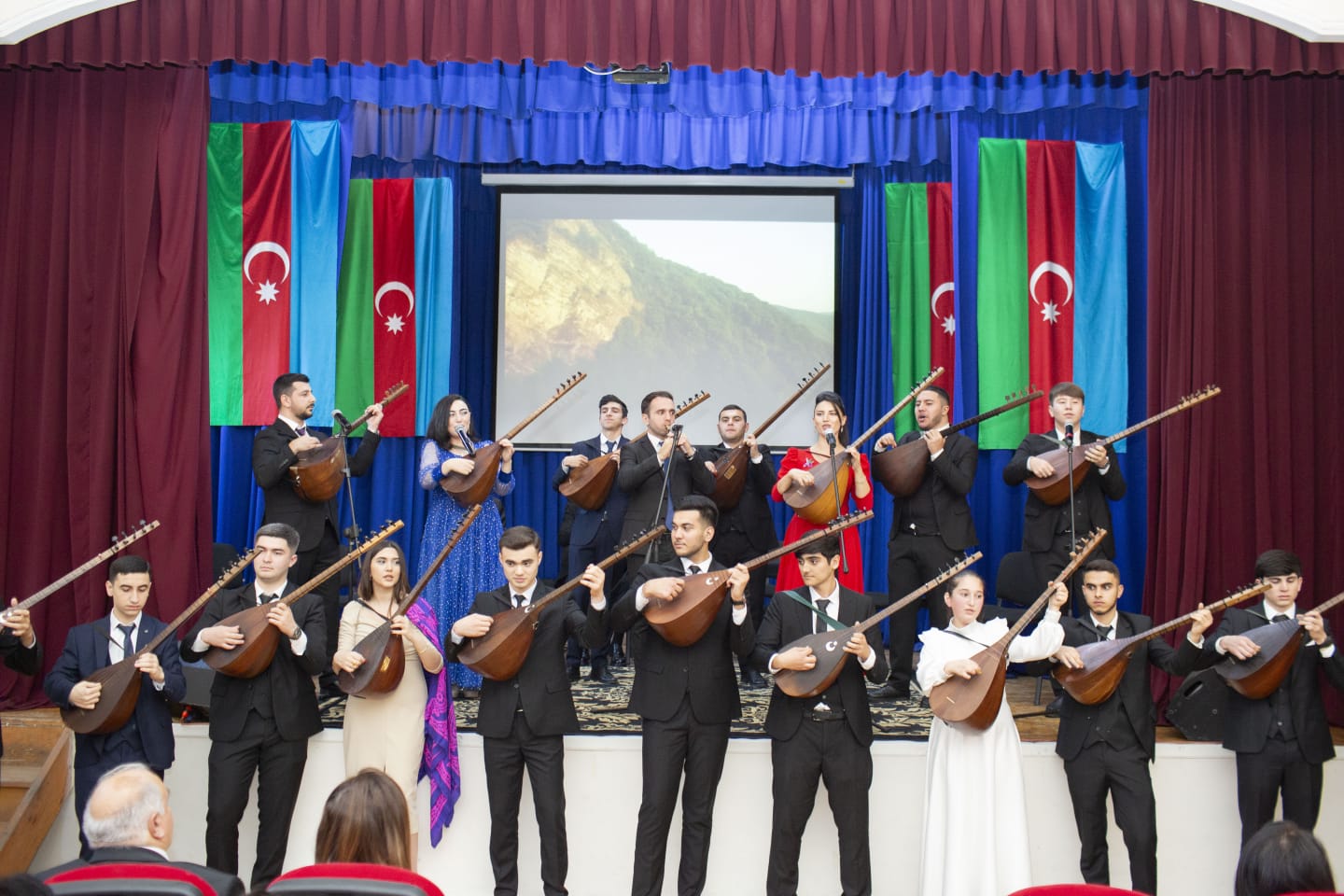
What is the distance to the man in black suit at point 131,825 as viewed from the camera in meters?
2.93

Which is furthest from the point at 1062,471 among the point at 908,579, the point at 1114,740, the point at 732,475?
the point at 732,475

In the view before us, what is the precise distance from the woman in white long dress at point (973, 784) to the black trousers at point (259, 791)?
2.35 m

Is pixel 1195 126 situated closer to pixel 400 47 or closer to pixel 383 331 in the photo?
pixel 400 47

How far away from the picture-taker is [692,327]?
8.21m

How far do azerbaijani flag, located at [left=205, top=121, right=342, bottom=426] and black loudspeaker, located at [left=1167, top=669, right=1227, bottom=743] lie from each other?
4664 millimetres

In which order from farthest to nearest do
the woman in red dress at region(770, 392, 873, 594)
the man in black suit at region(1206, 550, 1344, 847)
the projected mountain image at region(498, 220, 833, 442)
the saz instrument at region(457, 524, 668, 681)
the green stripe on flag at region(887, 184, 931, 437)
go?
the projected mountain image at region(498, 220, 833, 442)
the green stripe on flag at region(887, 184, 931, 437)
the woman in red dress at region(770, 392, 873, 594)
the man in black suit at region(1206, 550, 1344, 847)
the saz instrument at region(457, 524, 668, 681)

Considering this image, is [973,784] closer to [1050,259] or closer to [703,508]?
[703,508]

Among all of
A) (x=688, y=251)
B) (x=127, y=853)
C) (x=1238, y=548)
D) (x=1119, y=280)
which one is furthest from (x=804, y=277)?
(x=127, y=853)

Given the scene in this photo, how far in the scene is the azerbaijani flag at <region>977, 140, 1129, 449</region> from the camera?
714 cm

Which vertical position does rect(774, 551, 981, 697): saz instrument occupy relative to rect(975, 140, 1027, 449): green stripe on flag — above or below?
below

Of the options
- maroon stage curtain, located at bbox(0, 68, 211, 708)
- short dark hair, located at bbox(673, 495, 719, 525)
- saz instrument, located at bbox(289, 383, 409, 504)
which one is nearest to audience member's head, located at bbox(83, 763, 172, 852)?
short dark hair, located at bbox(673, 495, 719, 525)

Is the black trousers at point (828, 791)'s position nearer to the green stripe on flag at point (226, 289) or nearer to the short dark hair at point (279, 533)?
the short dark hair at point (279, 533)

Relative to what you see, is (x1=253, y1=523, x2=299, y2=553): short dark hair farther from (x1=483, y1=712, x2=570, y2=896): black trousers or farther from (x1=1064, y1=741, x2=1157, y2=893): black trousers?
(x1=1064, y1=741, x2=1157, y2=893): black trousers

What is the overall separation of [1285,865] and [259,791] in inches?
142
